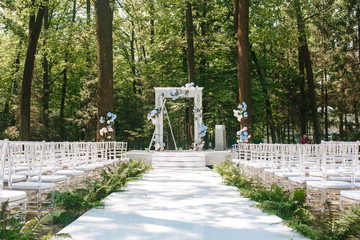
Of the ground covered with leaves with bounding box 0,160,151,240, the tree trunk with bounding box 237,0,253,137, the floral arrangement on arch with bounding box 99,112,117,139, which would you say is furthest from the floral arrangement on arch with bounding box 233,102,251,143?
the ground covered with leaves with bounding box 0,160,151,240

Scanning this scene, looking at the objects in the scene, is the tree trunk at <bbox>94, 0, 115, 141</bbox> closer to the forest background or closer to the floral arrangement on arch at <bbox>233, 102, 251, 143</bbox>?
the forest background

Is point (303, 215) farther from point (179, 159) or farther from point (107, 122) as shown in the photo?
point (179, 159)

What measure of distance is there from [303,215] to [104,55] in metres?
11.2

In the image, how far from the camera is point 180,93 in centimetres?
1772

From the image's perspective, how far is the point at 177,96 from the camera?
17.4 metres

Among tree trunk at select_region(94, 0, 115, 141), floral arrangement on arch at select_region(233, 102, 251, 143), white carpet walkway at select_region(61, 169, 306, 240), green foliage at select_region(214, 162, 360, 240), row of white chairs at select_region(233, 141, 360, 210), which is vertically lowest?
white carpet walkway at select_region(61, 169, 306, 240)

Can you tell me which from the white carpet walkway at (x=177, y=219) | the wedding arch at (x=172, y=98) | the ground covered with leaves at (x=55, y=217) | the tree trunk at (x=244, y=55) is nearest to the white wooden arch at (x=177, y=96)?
the wedding arch at (x=172, y=98)

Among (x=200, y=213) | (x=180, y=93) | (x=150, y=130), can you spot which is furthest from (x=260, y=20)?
(x=200, y=213)

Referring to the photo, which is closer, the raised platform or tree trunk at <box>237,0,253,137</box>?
the raised platform

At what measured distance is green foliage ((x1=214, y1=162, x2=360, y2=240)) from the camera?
3766 mm

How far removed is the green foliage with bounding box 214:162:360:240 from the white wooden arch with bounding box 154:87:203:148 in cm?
→ 927

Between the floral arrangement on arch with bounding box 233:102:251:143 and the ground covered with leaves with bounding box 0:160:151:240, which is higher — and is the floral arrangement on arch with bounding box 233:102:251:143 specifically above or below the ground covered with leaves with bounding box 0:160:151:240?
above

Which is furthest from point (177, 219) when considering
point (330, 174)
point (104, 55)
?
point (104, 55)

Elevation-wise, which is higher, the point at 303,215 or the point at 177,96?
the point at 177,96
